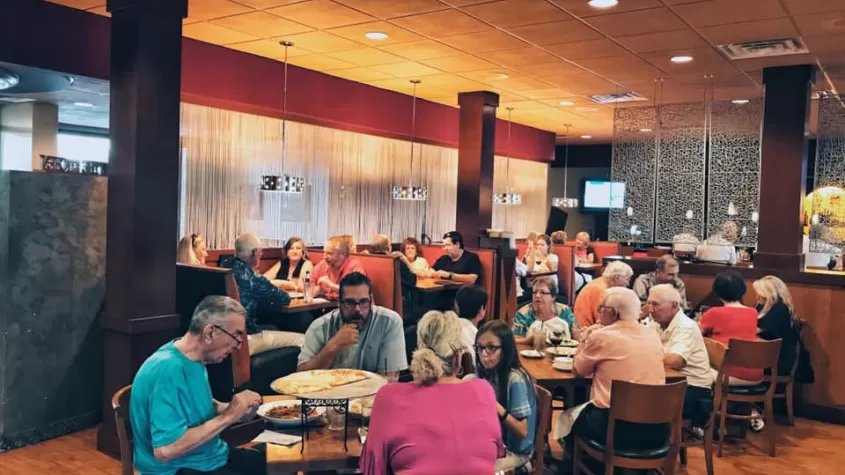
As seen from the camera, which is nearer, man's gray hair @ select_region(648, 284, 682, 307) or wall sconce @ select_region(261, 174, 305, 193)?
man's gray hair @ select_region(648, 284, 682, 307)

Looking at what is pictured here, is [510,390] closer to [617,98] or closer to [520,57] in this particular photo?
[520,57]

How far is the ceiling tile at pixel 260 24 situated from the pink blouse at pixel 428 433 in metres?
3.98

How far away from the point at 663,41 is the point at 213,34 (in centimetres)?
387

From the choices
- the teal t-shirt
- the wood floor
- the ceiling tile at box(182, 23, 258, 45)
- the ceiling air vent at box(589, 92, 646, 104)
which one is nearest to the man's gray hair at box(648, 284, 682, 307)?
the wood floor

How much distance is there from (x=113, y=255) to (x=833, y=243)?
6523 millimetres

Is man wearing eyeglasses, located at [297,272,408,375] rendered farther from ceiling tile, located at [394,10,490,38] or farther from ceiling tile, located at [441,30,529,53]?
ceiling tile, located at [441,30,529,53]

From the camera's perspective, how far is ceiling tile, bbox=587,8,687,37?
16.0ft

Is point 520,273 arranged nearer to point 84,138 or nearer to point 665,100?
point 665,100

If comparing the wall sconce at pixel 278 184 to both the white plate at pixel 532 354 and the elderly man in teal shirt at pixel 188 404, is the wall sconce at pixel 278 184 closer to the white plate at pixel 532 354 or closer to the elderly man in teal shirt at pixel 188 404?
the white plate at pixel 532 354

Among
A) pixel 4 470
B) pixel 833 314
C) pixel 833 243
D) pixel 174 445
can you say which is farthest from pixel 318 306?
pixel 833 243

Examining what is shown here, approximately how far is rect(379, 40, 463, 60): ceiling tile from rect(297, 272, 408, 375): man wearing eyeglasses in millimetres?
3269

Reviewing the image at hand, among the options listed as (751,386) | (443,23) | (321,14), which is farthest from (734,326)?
(321,14)

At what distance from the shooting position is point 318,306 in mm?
5594

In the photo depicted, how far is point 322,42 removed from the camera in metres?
6.20
